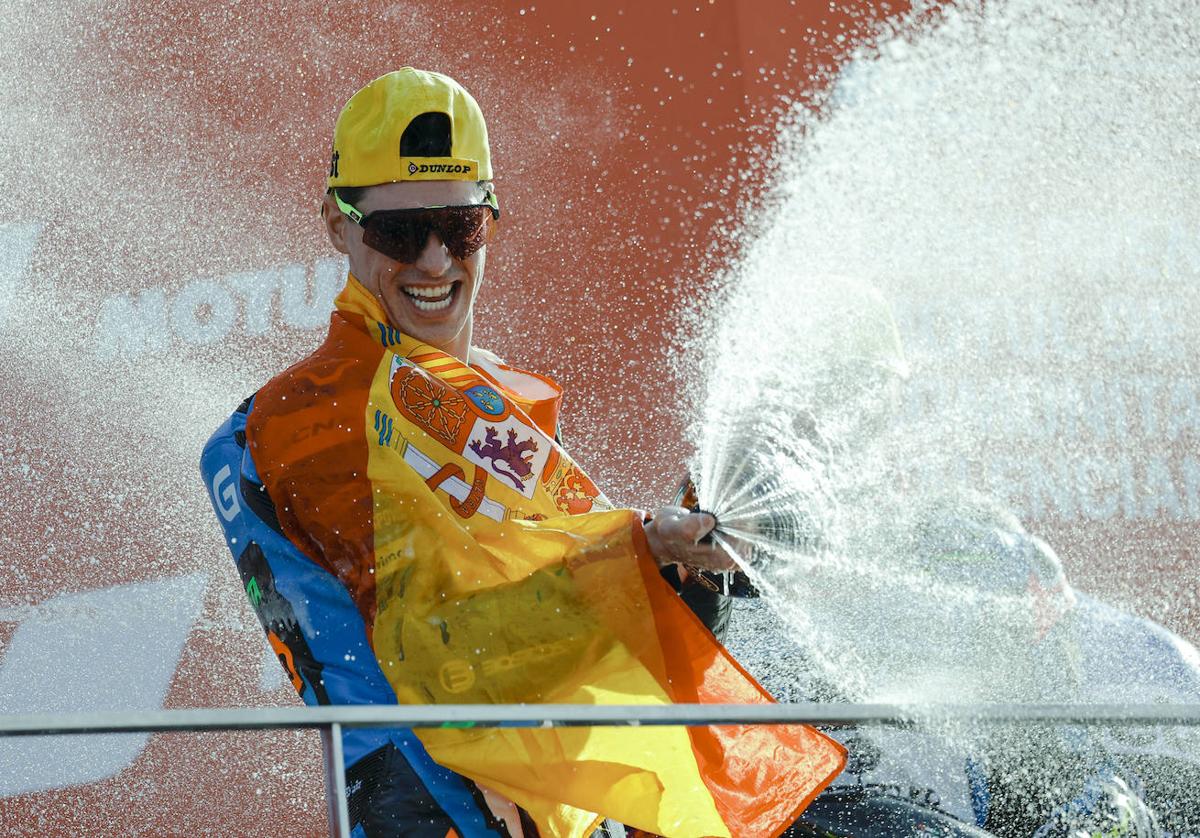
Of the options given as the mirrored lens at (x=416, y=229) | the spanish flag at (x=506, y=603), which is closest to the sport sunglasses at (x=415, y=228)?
the mirrored lens at (x=416, y=229)

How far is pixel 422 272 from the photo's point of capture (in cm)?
207

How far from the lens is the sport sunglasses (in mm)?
2020

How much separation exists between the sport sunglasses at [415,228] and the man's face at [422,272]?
0.04ft

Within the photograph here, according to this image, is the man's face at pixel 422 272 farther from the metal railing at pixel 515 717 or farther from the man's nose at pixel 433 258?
the metal railing at pixel 515 717

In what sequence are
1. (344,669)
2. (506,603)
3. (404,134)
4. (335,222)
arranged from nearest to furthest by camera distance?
1. (506,603)
2. (344,669)
3. (404,134)
4. (335,222)

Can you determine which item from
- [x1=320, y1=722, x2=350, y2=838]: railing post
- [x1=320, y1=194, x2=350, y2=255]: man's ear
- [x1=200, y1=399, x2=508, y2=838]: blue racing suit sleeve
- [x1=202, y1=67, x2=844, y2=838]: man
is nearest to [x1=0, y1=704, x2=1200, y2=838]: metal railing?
[x1=320, y1=722, x2=350, y2=838]: railing post

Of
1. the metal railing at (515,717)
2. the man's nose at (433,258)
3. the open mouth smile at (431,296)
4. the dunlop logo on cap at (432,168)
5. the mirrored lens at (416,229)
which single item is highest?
the dunlop logo on cap at (432,168)

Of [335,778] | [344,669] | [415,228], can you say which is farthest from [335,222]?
[335,778]

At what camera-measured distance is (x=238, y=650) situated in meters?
3.62

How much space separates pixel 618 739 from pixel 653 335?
2.12 metres

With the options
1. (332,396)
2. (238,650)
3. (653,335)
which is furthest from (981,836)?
(238,650)

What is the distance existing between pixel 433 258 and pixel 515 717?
0.94m

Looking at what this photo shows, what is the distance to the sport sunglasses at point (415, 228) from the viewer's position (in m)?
2.02

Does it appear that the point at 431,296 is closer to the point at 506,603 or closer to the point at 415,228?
the point at 415,228
